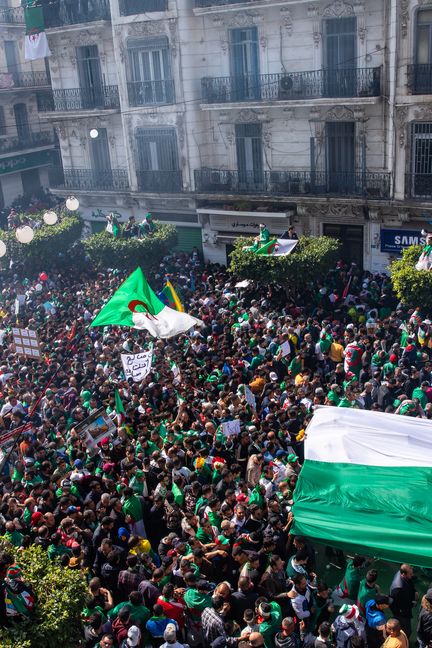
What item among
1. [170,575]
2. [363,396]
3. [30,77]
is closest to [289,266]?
[363,396]

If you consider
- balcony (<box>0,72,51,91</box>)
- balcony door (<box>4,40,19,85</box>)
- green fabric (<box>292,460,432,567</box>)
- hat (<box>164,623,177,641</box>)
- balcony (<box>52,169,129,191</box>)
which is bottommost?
hat (<box>164,623,177,641</box>)

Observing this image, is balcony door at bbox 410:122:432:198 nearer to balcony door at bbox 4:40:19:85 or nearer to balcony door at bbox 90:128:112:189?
balcony door at bbox 90:128:112:189

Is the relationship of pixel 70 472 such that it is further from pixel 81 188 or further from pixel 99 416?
pixel 81 188

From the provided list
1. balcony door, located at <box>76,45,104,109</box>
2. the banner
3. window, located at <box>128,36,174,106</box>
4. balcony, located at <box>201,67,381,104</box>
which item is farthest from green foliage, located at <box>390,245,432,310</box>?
balcony door, located at <box>76,45,104,109</box>

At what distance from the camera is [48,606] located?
24.8 feet

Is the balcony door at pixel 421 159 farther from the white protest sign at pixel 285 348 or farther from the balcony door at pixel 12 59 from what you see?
the balcony door at pixel 12 59

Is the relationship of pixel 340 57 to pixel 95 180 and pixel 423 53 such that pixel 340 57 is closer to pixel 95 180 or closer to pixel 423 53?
pixel 423 53

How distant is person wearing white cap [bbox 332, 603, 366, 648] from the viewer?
808cm

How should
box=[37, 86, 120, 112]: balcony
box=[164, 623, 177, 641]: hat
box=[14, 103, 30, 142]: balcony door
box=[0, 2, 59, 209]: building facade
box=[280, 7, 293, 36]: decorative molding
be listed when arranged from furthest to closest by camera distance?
1. box=[14, 103, 30, 142]: balcony door
2. box=[0, 2, 59, 209]: building facade
3. box=[37, 86, 120, 112]: balcony
4. box=[280, 7, 293, 36]: decorative molding
5. box=[164, 623, 177, 641]: hat

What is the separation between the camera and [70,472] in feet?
40.3

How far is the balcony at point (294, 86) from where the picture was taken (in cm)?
2216

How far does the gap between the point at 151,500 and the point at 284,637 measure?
3683 millimetres

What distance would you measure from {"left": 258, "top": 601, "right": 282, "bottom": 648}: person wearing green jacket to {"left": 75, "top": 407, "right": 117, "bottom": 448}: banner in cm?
581

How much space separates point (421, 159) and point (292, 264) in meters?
5.68
